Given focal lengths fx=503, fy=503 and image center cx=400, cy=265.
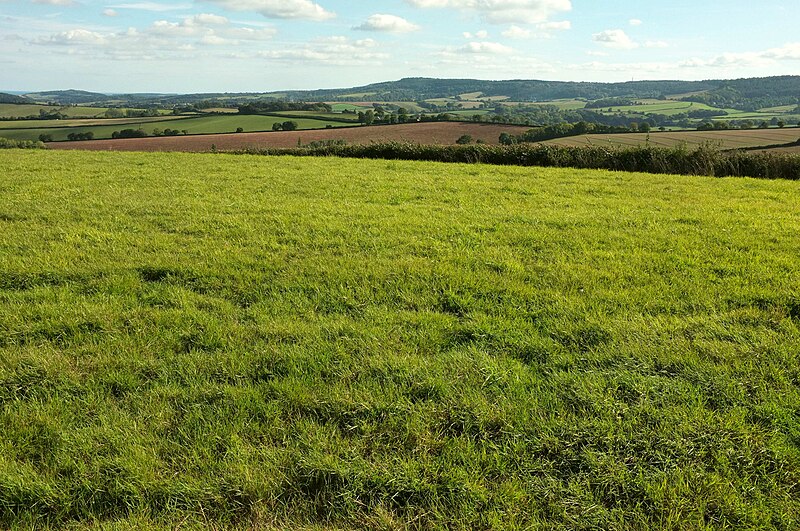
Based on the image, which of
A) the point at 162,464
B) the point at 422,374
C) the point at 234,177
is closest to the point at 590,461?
the point at 422,374

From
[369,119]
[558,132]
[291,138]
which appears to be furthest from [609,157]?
[369,119]

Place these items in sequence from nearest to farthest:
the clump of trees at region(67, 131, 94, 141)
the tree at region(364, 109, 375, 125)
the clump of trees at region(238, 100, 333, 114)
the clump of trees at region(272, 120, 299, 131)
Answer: the clump of trees at region(67, 131, 94, 141) < the clump of trees at region(272, 120, 299, 131) < the tree at region(364, 109, 375, 125) < the clump of trees at region(238, 100, 333, 114)

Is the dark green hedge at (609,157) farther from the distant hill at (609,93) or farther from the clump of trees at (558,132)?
the distant hill at (609,93)

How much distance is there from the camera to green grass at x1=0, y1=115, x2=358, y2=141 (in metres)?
51.4

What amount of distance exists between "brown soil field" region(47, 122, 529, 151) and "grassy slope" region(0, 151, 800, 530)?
25838mm

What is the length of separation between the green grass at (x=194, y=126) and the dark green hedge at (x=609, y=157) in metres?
33.9

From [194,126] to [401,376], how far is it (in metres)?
60.3

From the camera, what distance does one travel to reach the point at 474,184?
13.8m

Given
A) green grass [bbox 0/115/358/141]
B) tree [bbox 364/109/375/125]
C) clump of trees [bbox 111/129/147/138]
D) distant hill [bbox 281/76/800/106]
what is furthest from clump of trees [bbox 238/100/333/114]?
distant hill [bbox 281/76/800/106]

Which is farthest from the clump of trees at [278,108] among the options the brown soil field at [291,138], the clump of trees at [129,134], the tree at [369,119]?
the brown soil field at [291,138]

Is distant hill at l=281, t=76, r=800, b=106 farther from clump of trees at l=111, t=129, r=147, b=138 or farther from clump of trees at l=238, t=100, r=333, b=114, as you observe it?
clump of trees at l=111, t=129, r=147, b=138

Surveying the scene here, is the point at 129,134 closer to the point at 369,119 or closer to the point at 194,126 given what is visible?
the point at 194,126

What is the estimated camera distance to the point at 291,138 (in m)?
39.5

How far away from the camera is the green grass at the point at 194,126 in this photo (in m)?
51.4
